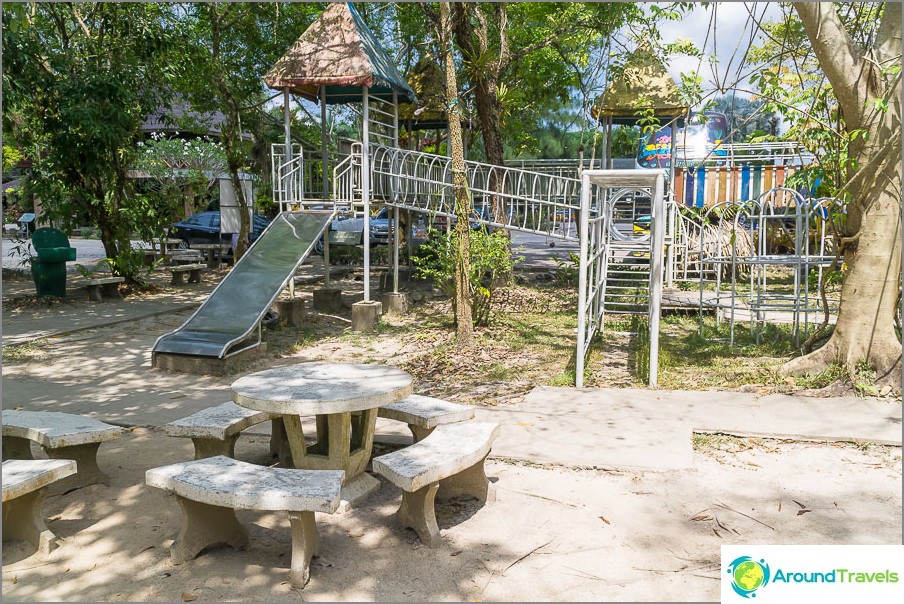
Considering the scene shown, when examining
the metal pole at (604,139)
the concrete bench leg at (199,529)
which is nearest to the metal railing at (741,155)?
the metal pole at (604,139)

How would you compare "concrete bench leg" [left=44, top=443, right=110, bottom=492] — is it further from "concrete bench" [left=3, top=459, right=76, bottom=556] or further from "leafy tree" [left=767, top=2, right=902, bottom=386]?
Result: "leafy tree" [left=767, top=2, right=902, bottom=386]

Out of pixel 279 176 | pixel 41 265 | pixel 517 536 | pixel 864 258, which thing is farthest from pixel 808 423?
pixel 41 265

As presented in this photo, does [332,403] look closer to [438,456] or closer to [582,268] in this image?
[438,456]

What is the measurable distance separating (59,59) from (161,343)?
6632mm

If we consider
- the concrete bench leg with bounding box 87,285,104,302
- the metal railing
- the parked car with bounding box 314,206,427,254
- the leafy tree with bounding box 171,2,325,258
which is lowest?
the concrete bench leg with bounding box 87,285,104,302

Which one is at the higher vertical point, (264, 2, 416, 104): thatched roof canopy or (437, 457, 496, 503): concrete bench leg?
(264, 2, 416, 104): thatched roof canopy

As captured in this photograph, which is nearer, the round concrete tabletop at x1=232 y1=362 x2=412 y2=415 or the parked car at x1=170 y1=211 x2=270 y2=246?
the round concrete tabletop at x1=232 y1=362 x2=412 y2=415

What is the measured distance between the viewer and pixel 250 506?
3344 millimetres

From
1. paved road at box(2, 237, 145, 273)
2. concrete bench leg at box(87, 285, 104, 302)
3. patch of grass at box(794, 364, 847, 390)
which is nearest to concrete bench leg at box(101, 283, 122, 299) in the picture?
concrete bench leg at box(87, 285, 104, 302)

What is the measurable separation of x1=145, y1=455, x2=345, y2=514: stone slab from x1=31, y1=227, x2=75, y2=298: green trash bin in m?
10.1

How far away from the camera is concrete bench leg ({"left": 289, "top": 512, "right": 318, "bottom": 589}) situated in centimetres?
339

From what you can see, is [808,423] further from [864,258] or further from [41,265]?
[41,265]

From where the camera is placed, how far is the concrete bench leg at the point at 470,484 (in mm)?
4320

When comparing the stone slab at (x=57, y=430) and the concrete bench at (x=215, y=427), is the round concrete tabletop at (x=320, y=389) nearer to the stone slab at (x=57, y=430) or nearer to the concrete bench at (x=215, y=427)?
the concrete bench at (x=215, y=427)
